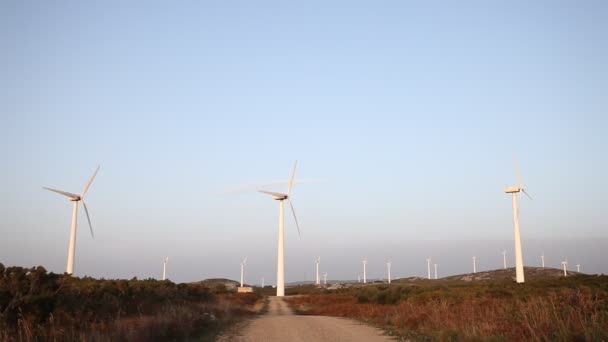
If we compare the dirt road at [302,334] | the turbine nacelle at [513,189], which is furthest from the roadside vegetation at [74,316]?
the turbine nacelle at [513,189]

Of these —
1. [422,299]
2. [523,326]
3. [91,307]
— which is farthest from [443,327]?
[422,299]

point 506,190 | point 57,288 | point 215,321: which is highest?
point 506,190

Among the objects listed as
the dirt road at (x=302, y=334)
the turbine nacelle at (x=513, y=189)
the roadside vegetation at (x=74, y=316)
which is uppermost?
the turbine nacelle at (x=513, y=189)

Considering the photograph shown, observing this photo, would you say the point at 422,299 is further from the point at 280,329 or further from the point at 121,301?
the point at 121,301

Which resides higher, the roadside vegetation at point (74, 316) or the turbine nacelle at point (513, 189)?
the turbine nacelle at point (513, 189)

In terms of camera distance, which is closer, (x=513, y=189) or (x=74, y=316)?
(x=74, y=316)

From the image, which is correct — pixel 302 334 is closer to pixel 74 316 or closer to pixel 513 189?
pixel 74 316

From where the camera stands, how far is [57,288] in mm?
19172

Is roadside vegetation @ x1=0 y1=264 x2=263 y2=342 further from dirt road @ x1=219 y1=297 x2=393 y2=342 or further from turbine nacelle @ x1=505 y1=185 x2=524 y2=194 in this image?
turbine nacelle @ x1=505 y1=185 x2=524 y2=194

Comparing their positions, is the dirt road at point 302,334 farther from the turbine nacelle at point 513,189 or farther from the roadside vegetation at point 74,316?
the turbine nacelle at point 513,189

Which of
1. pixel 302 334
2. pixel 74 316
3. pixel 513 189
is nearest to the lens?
pixel 74 316

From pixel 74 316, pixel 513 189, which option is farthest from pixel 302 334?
pixel 513 189

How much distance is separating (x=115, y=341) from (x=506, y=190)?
70433 millimetres

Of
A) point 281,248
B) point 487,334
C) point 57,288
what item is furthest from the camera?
point 281,248
